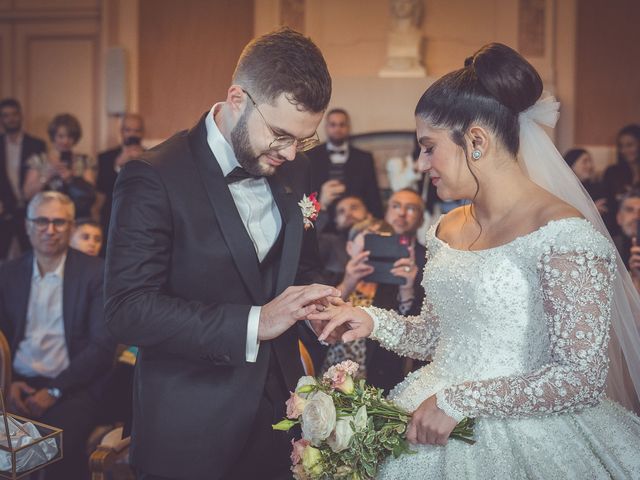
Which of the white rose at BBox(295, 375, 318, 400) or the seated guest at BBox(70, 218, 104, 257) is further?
the seated guest at BBox(70, 218, 104, 257)

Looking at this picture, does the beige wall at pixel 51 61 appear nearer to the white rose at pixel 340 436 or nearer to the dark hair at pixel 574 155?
the dark hair at pixel 574 155

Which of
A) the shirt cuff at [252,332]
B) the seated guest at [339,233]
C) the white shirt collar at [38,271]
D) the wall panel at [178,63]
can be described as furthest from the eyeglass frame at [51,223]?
the wall panel at [178,63]

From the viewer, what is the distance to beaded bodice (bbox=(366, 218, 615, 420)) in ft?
6.27

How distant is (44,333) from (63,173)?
2194 millimetres

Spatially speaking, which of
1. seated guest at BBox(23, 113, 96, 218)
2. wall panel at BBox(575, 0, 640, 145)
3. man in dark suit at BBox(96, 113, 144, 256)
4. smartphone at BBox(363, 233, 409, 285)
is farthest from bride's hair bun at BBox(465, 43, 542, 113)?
wall panel at BBox(575, 0, 640, 145)

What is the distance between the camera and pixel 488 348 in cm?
216

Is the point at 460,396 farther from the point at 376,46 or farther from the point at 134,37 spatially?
the point at 134,37

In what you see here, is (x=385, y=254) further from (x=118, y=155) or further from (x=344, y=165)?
(x=118, y=155)

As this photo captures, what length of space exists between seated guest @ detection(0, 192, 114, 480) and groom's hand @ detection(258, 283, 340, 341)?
2087mm

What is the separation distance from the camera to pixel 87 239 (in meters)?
5.07

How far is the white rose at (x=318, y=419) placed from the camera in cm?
194

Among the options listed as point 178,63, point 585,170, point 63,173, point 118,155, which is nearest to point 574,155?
point 585,170

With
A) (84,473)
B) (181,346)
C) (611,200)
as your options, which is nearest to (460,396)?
(181,346)

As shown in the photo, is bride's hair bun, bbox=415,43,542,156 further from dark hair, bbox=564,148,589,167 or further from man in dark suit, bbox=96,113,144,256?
man in dark suit, bbox=96,113,144,256
